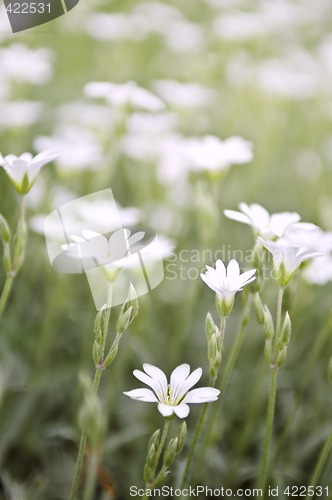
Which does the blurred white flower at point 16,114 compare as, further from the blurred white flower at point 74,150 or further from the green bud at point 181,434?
the green bud at point 181,434

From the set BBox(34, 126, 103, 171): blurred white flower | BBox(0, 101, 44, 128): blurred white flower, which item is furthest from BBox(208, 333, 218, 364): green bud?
BBox(0, 101, 44, 128): blurred white flower

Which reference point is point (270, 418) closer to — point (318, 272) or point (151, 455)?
point (151, 455)

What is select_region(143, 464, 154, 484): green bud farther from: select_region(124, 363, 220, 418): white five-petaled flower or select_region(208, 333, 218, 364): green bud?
select_region(208, 333, 218, 364): green bud

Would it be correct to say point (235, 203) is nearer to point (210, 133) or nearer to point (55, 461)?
point (210, 133)

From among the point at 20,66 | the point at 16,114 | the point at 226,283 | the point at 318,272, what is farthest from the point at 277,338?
the point at 20,66

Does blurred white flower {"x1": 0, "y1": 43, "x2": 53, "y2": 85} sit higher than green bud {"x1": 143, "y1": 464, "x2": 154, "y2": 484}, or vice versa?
blurred white flower {"x1": 0, "y1": 43, "x2": 53, "y2": 85}

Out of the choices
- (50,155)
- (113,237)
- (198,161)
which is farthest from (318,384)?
(50,155)

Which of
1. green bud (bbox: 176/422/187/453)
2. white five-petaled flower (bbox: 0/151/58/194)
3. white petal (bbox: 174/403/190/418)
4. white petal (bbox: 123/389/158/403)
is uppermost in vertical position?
white five-petaled flower (bbox: 0/151/58/194)
